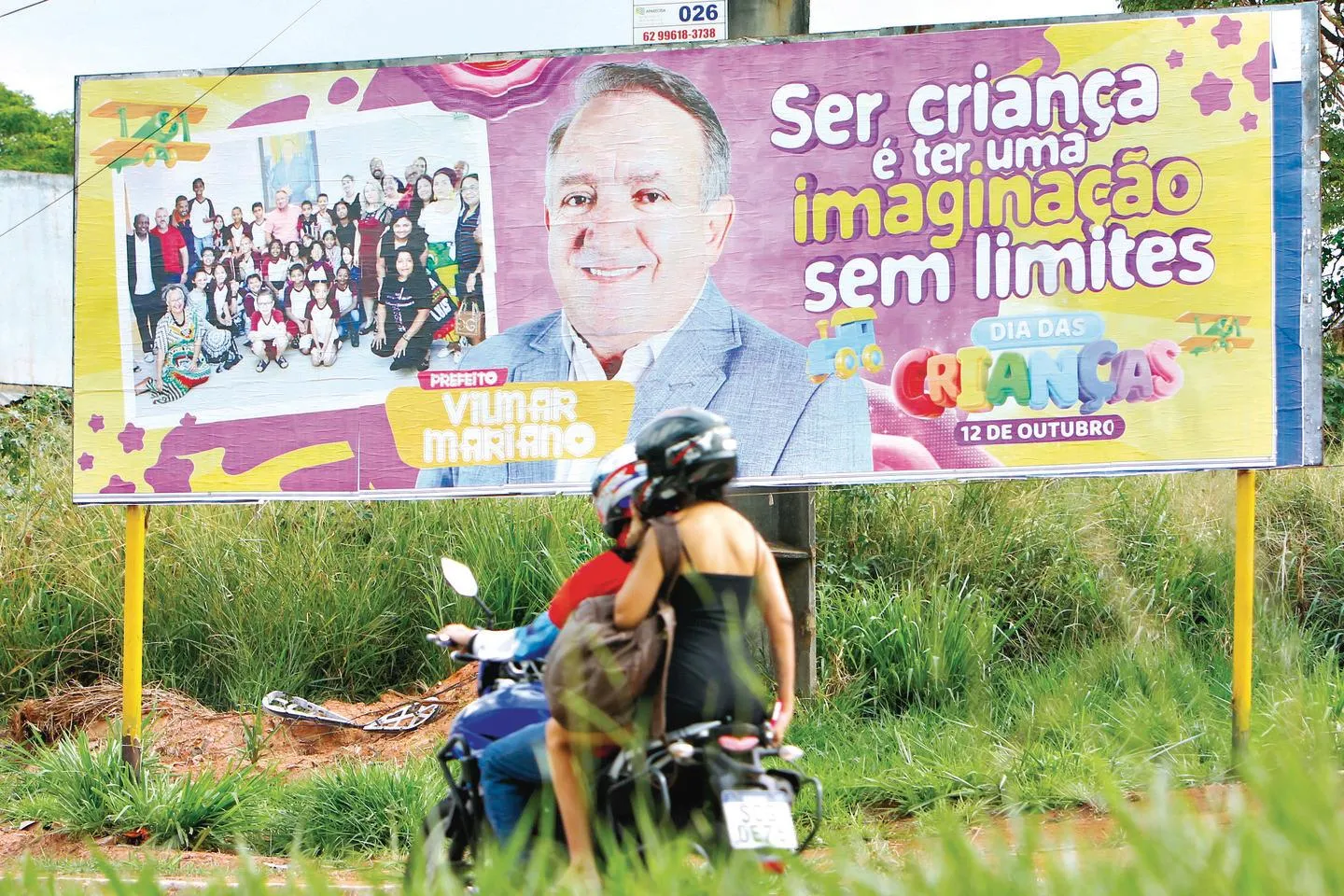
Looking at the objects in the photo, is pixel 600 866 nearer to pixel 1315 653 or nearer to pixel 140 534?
pixel 140 534

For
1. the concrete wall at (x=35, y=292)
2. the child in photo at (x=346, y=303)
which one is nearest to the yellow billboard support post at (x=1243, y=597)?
A: the child in photo at (x=346, y=303)

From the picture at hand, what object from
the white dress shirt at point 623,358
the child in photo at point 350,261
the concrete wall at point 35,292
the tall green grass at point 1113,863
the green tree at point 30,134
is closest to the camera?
the tall green grass at point 1113,863

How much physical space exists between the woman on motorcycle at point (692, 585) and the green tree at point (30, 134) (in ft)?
154

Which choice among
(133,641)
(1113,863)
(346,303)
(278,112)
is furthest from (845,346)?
(1113,863)

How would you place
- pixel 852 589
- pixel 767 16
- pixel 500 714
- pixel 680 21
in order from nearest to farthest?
pixel 500 714 → pixel 767 16 → pixel 680 21 → pixel 852 589

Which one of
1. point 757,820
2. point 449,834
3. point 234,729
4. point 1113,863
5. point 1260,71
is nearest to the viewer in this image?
point 1113,863

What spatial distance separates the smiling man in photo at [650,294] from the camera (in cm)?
696

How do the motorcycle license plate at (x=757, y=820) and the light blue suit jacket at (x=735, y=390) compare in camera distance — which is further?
the light blue suit jacket at (x=735, y=390)

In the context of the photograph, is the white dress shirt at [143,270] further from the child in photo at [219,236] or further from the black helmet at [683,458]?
the black helmet at [683,458]

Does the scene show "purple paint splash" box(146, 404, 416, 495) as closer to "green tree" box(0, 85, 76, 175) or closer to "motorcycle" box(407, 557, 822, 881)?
"motorcycle" box(407, 557, 822, 881)

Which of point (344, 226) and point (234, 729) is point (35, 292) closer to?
point (234, 729)

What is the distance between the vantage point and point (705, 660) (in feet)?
12.8

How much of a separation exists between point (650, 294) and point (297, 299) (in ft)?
6.28

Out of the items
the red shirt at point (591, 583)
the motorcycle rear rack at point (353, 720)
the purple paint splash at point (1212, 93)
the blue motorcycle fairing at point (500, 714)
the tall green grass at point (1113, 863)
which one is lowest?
the motorcycle rear rack at point (353, 720)
